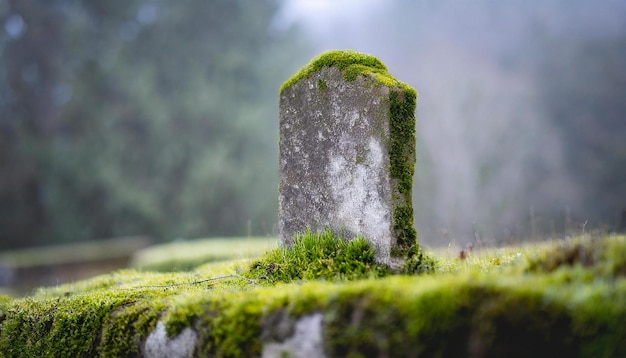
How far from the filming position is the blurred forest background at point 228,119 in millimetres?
19094

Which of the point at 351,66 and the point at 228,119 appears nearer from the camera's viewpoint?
the point at 351,66

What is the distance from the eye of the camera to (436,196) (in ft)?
65.9

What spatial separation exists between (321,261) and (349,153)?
3.12 feet

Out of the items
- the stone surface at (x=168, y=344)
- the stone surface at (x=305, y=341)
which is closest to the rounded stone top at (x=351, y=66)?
the stone surface at (x=305, y=341)

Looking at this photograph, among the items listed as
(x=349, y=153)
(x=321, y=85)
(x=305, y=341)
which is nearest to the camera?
(x=305, y=341)

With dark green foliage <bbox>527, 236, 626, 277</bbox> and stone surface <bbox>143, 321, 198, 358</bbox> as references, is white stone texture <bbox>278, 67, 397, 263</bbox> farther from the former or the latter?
stone surface <bbox>143, 321, 198, 358</bbox>

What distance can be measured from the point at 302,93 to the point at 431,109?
16600 mm

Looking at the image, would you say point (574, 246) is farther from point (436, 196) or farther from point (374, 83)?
point (436, 196)

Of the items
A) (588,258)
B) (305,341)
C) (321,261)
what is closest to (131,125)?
Result: (321,261)

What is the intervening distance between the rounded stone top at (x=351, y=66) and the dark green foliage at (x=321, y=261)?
1.38 metres

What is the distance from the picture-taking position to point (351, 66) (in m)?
4.61

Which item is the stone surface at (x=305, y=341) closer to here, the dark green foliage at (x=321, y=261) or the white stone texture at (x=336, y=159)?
the dark green foliage at (x=321, y=261)

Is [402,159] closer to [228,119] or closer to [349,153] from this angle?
[349,153]

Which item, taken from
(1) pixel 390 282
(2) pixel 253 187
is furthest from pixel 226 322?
(2) pixel 253 187
